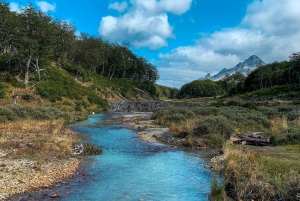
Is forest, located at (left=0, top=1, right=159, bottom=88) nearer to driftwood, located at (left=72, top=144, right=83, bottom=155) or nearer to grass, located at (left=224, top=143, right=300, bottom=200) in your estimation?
driftwood, located at (left=72, top=144, right=83, bottom=155)

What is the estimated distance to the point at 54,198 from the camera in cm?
1088

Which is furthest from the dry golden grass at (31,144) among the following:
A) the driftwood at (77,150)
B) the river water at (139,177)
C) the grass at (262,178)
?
the grass at (262,178)

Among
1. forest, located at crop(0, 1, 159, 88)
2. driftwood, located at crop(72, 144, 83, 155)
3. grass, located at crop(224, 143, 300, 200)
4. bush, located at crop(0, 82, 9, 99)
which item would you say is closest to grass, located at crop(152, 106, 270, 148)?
grass, located at crop(224, 143, 300, 200)

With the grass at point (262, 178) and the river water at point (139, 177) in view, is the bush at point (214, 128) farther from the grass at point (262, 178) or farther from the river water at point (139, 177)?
the grass at point (262, 178)

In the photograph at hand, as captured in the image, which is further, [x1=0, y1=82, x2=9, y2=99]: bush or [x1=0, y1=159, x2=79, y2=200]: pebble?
[x1=0, y1=82, x2=9, y2=99]: bush

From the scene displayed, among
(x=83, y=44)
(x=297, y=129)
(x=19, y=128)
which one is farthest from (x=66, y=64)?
(x=297, y=129)

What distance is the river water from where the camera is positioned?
38.3 feet

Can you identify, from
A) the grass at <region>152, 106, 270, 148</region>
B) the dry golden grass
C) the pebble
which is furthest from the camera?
the grass at <region>152, 106, 270, 148</region>

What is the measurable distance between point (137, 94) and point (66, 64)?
1543 inches

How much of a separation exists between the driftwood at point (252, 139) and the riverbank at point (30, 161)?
13.5m

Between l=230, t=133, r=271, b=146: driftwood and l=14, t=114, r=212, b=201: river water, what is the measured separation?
451 cm

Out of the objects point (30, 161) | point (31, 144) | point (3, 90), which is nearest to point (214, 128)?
point (31, 144)

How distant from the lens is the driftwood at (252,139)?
2117cm

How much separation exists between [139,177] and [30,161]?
6.84 metres
